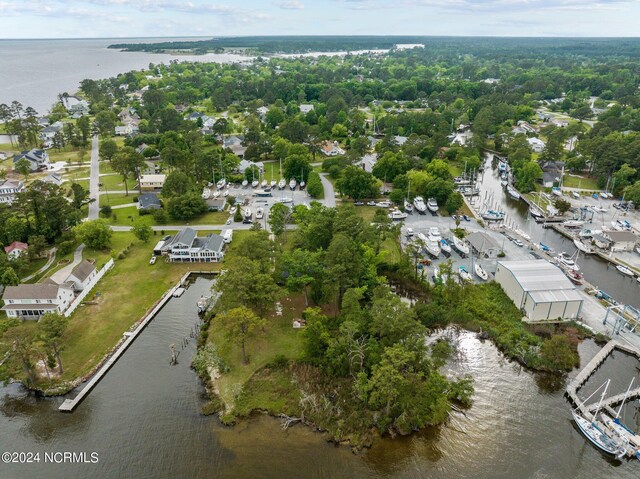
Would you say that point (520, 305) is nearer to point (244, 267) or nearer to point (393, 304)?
point (393, 304)

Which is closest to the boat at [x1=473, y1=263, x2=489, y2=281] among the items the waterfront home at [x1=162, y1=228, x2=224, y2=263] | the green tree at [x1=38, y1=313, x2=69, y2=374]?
the waterfront home at [x1=162, y1=228, x2=224, y2=263]

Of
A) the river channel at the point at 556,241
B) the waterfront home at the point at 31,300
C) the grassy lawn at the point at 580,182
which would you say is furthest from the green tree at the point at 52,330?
the grassy lawn at the point at 580,182

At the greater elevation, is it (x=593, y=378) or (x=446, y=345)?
(x=446, y=345)

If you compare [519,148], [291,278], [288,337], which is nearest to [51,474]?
[288,337]

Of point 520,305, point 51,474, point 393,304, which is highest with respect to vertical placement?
point 393,304

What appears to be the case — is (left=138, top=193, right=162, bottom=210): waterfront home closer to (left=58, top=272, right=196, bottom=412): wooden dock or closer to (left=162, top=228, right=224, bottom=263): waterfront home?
(left=162, top=228, right=224, bottom=263): waterfront home

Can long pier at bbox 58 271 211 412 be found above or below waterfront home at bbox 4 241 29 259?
below
